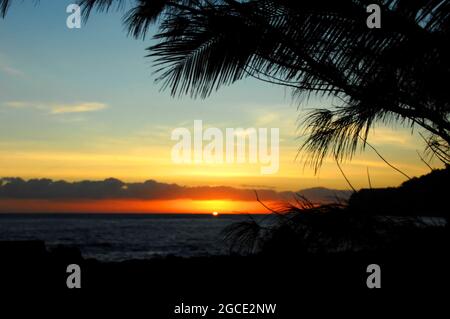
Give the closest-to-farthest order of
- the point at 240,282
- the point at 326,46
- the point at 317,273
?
the point at 326,46 → the point at 317,273 → the point at 240,282

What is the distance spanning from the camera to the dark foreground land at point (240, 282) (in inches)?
81.7

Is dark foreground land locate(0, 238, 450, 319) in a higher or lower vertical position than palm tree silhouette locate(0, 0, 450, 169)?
lower

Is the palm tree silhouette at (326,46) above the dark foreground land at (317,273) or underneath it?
above

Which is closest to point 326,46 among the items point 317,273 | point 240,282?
point 317,273

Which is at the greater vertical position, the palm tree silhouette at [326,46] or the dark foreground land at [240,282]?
the palm tree silhouette at [326,46]

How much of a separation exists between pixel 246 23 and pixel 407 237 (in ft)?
3.58

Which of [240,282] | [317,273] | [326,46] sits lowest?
[240,282]

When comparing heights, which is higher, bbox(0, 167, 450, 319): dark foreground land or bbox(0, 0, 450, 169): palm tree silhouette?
bbox(0, 0, 450, 169): palm tree silhouette

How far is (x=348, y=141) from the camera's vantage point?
3.17m

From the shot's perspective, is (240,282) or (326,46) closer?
(326,46)

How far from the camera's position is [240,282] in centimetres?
556

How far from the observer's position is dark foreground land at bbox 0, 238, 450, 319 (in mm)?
2076

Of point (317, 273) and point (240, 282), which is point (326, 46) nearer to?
point (317, 273)
